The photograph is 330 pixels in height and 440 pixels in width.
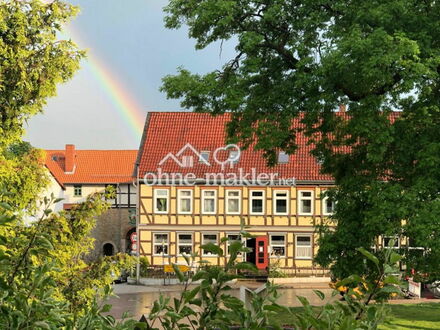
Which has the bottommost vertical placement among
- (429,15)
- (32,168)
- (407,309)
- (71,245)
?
(407,309)

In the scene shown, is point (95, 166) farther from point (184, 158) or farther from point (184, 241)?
point (184, 241)

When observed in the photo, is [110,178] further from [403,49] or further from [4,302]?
[4,302]

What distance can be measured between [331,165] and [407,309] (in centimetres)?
965

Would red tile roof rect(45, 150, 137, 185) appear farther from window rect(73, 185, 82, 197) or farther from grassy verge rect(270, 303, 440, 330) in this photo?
grassy verge rect(270, 303, 440, 330)

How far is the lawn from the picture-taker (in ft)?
66.1

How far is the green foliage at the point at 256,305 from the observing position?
2191 mm

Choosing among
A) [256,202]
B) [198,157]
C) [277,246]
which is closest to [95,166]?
[198,157]

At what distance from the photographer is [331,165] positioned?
17.6m

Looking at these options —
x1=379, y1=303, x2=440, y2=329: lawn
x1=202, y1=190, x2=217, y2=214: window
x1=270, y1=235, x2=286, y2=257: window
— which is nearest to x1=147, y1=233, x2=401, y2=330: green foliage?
x1=379, y1=303, x2=440, y2=329: lawn

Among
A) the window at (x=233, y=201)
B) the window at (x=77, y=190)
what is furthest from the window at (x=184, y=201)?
the window at (x=77, y=190)

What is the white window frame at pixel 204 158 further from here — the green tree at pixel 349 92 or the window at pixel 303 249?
the green tree at pixel 349 92

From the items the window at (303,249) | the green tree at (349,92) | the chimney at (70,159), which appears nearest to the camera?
the green tree at (349,92)

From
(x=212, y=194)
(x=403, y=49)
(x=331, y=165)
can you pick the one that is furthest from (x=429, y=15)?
(x=212, y=194)

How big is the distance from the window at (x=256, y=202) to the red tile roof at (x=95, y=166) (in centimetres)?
1758
